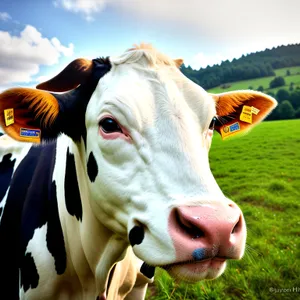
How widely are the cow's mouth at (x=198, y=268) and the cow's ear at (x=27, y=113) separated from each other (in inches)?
47.1

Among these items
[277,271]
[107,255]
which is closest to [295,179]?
[277,271]

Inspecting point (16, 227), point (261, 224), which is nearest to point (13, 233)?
point (16, 227)

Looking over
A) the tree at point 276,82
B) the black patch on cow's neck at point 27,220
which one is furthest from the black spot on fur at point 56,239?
the tree at point 276,82

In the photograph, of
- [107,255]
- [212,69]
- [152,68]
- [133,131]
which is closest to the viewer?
[133,131]

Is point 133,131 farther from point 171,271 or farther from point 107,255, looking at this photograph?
point 107,255

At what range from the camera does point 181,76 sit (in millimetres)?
1753

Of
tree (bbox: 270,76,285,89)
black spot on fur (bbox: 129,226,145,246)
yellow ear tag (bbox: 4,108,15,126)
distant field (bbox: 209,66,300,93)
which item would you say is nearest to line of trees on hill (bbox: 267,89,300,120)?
distant field (bbox: 209,66,300,93)

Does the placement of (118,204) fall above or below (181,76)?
below

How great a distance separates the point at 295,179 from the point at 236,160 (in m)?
2.98

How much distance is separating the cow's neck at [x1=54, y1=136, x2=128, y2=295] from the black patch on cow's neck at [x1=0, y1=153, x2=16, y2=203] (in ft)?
2.47

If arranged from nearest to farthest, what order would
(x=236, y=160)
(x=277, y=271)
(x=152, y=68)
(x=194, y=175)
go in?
(x=194, y=175)
(x=152, y=68)
(x=277, y=271)
(x=236, y=160)

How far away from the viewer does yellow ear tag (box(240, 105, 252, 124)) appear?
8.04ft

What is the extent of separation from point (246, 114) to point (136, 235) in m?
1.54

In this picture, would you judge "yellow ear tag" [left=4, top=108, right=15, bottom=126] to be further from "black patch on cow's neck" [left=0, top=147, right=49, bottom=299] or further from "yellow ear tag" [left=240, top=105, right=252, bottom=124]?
"yellow ear tag" [left=240, top=105, right=252, bottom=124]
